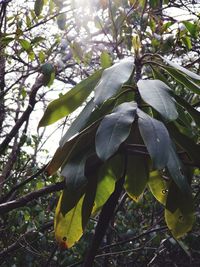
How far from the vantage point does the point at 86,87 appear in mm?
718

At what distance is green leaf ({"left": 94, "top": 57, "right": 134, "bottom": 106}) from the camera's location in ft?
1.88

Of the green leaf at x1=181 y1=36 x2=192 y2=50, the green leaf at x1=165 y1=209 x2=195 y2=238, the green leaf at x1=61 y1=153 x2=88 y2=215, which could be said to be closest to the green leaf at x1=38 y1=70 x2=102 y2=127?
the green leaf at x1=61 y1=153 x2=88 y2=215

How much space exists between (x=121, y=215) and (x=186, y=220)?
6.89 ft

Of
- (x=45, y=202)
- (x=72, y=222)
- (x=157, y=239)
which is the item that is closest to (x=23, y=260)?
(x=45, y=202)

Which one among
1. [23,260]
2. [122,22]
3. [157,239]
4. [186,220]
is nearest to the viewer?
[186,220]

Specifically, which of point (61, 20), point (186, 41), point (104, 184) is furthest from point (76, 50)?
point (104, 184)

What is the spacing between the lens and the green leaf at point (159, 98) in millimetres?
547

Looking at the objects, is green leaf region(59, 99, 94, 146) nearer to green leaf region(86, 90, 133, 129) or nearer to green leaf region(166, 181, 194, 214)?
green leaf region(86, 90, 133, 129)

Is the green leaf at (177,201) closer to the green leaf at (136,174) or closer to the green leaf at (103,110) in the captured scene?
the green leaf at (136,174)

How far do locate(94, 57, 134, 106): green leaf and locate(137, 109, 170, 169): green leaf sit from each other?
0.21 ft

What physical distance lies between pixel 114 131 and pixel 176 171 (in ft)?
0.36

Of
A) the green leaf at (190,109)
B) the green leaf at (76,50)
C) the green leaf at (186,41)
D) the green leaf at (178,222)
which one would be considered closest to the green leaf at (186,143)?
the green leaf at (190,109)

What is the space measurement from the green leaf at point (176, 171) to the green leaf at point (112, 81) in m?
0.13

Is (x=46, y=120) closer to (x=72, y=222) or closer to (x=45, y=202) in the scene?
(x=72, y=222)
